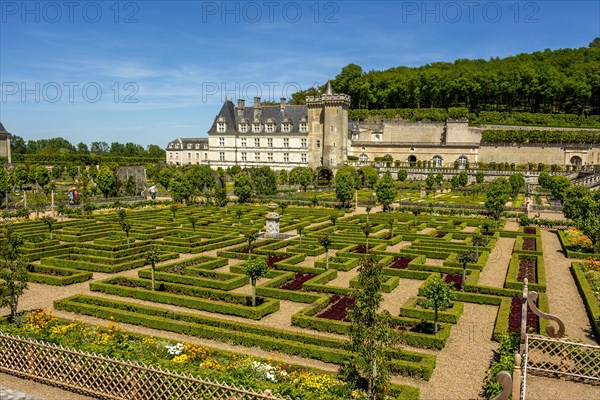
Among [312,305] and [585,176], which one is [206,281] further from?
[585,176]

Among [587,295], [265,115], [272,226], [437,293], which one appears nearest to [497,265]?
[587,295]

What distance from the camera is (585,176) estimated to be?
59.7 metres

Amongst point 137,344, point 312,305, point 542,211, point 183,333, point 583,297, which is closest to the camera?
point 137,344

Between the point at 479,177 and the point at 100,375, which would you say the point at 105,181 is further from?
the point at 479,177

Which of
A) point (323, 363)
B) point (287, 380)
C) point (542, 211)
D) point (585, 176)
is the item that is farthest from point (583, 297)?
point (585, 176)

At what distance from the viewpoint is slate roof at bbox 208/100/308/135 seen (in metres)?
74.5

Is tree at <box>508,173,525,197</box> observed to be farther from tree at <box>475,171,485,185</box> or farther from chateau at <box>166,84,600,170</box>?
chateau at <box>166,84,600,170</box>

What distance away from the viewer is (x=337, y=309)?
16.5 m

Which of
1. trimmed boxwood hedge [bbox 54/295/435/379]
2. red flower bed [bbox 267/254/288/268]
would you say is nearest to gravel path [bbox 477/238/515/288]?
red flower bed [bbox 267/254/288/268]

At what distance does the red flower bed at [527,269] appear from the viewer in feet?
66.5

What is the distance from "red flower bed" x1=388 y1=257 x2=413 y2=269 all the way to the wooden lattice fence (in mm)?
14563

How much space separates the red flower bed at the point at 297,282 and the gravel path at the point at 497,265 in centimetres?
715

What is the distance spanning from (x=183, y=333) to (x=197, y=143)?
75368mm

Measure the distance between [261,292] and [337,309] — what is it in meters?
3.13
